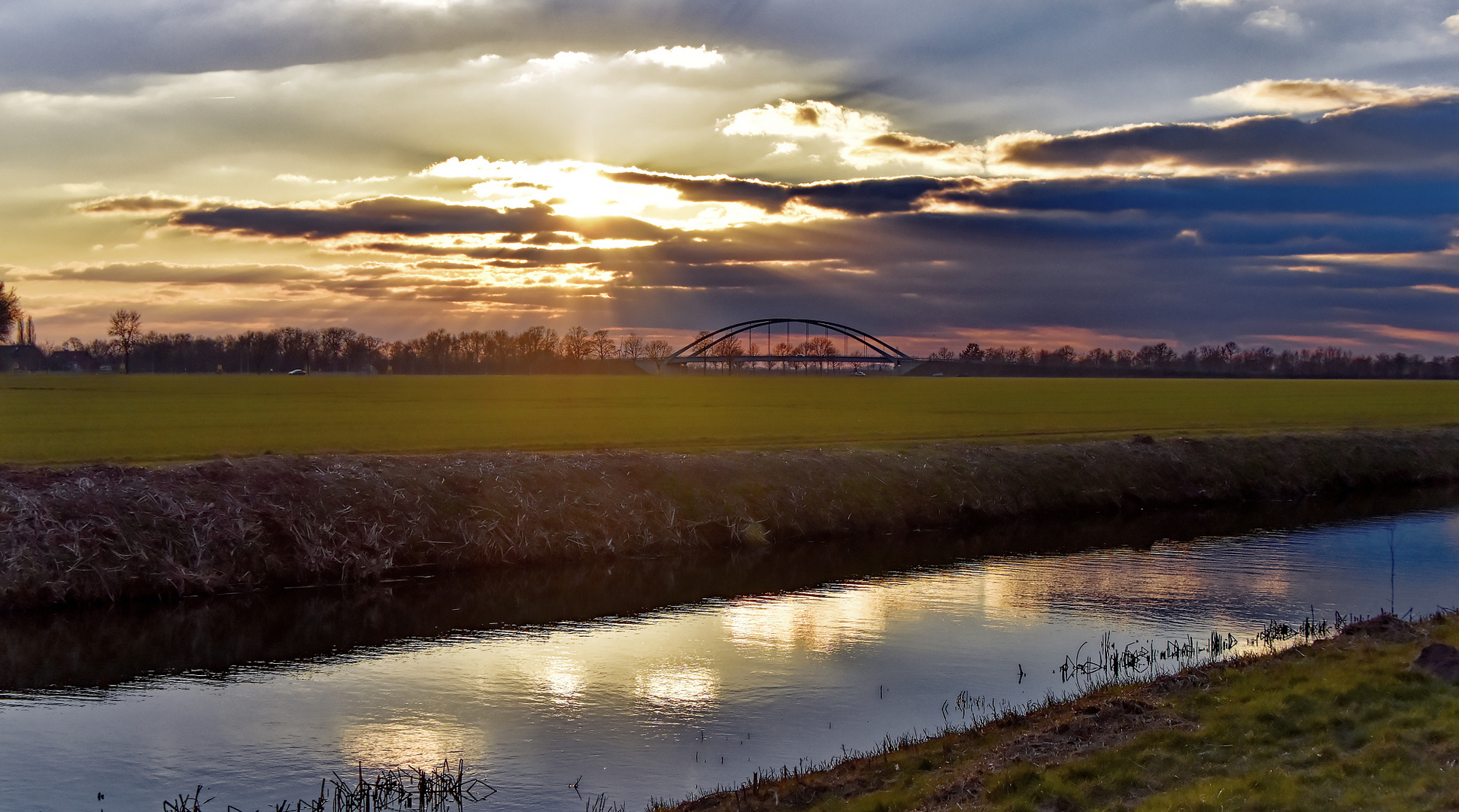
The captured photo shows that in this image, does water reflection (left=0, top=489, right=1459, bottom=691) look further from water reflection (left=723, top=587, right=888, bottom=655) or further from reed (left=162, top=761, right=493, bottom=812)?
reed (left=162, top=761, right=493, bottom=812)

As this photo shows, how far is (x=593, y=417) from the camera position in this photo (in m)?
64.1

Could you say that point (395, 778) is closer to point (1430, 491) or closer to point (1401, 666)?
point (1401, 666)

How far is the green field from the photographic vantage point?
4403cm

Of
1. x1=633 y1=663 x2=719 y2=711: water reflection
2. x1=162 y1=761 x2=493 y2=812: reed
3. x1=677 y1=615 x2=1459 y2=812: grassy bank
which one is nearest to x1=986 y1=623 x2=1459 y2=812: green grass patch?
x1=677 y1=615 x2=1459 y2=812: grassy bank

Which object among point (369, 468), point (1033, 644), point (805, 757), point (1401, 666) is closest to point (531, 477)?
point (369, 468)

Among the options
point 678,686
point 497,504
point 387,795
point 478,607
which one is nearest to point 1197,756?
point 678,686

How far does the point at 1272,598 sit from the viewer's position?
1077 inches

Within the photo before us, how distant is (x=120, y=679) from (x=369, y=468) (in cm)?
1270

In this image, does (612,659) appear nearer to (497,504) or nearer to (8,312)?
(497,504)

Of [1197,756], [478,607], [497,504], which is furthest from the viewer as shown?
[497,504]

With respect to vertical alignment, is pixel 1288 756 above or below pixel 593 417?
below

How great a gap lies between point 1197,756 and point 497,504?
23.9 meters

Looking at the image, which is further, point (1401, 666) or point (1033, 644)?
point (1033, 644)

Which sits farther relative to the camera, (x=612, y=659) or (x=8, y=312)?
(x=8, y=312)
